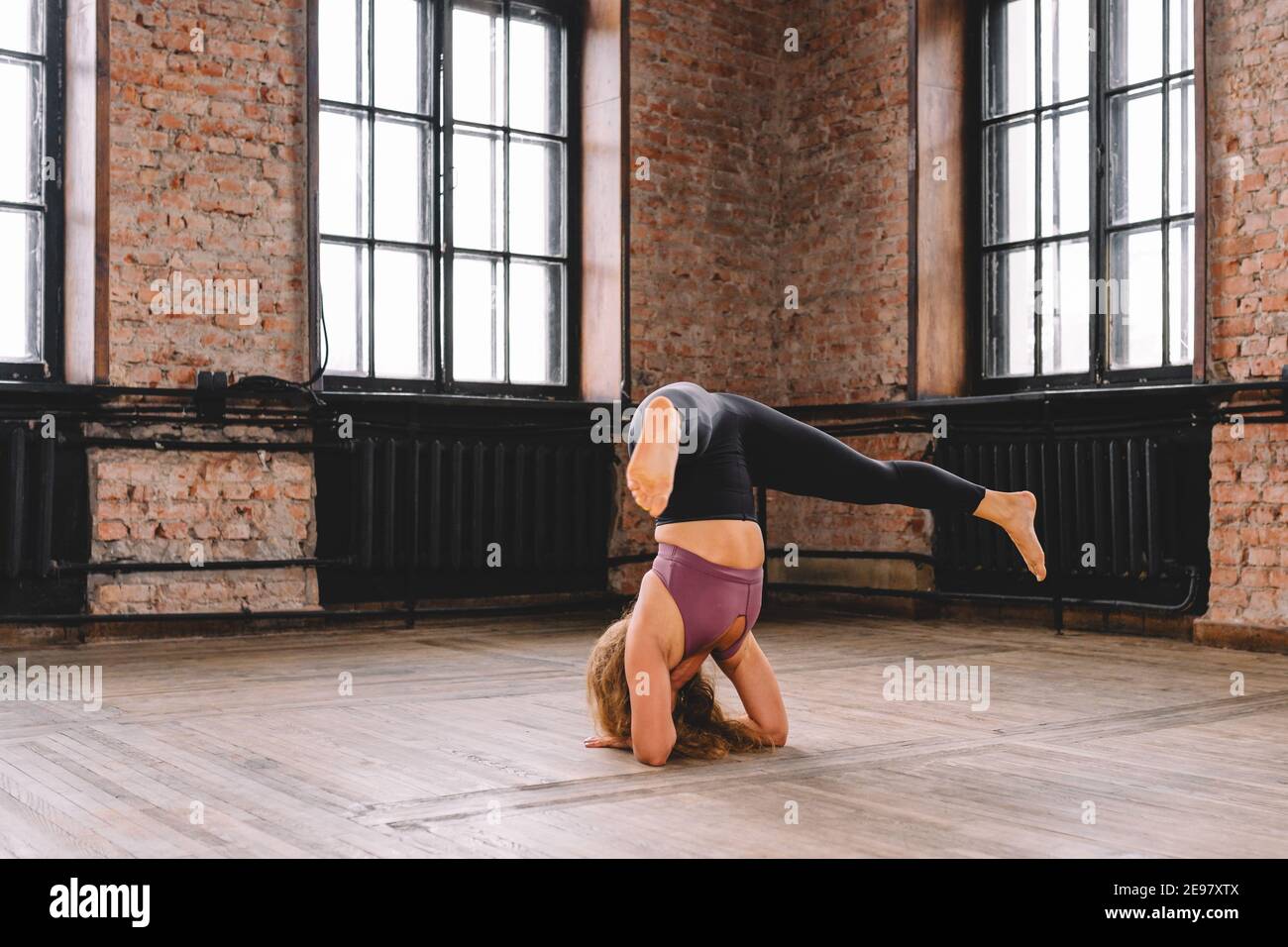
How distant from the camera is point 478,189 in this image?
24.0ft

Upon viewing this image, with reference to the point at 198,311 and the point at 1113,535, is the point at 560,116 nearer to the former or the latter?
the point at 198,311

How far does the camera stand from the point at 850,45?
7602 millimetres

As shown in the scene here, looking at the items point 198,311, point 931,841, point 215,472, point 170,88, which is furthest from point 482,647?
point 931,841

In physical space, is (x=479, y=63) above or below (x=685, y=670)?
above

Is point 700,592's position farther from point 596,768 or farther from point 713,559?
point 596,768

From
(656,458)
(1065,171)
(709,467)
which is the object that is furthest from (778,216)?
(656,458)

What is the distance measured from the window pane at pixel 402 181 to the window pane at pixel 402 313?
0.11 metres

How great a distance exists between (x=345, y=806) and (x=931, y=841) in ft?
3.98

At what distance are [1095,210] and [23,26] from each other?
487 centimetres

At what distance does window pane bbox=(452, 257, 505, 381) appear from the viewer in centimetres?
722

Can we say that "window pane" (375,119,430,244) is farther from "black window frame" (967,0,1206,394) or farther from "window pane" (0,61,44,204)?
"black window frame" (967,0,1206,394)

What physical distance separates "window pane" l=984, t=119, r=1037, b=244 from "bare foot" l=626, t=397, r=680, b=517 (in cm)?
433

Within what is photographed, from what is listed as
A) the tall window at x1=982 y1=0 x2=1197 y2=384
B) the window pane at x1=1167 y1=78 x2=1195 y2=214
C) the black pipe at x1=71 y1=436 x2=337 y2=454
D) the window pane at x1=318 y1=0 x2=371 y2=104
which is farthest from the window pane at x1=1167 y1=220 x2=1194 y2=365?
the window pane at x1=318 y1=0 x2=371 y2=104
